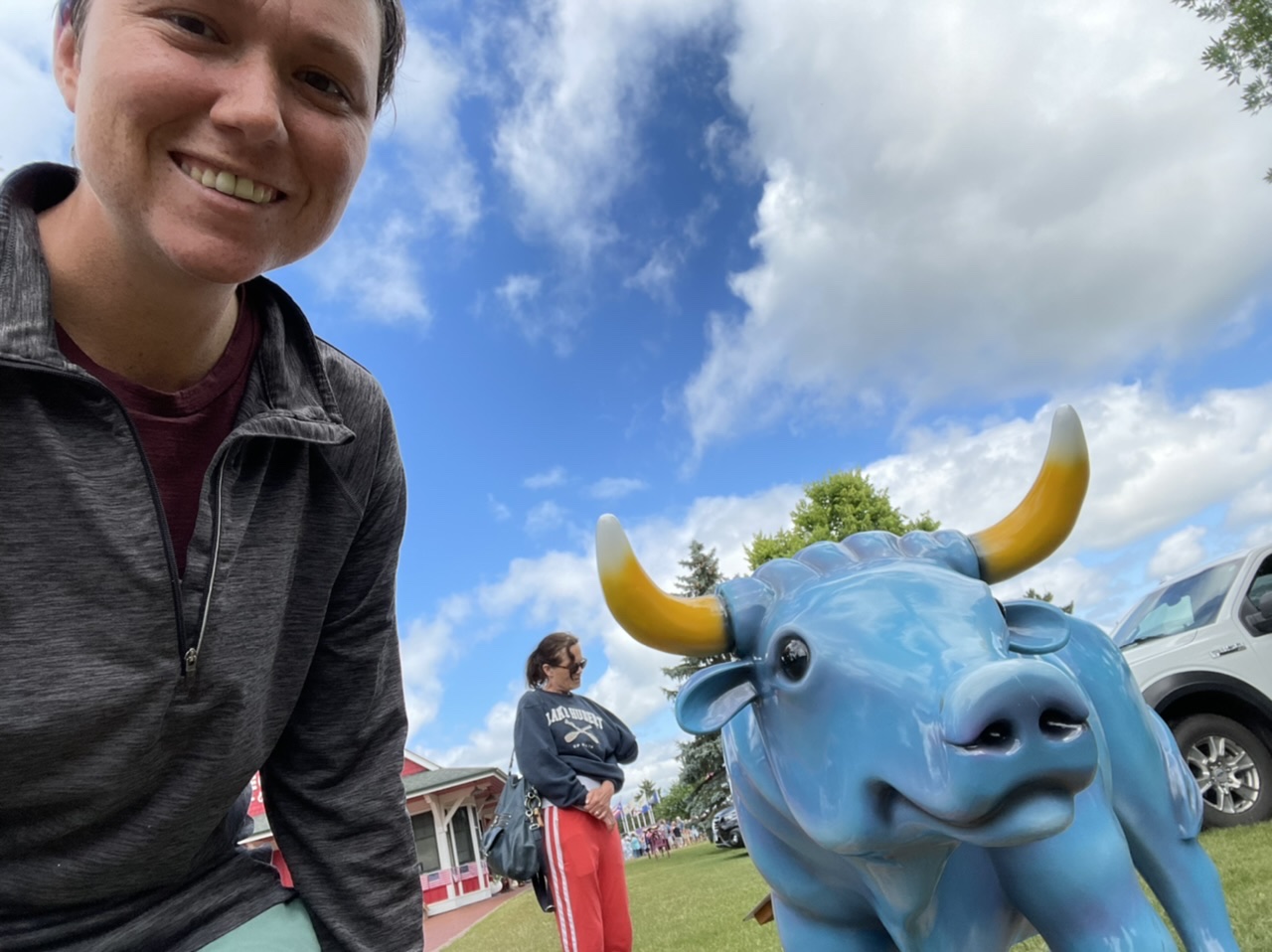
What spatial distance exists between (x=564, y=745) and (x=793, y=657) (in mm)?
3157

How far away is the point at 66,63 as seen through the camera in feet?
4.76

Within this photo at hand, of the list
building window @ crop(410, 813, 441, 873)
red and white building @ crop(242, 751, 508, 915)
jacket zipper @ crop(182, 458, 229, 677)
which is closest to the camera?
jacket zipper @ crop(182, 458, 229, 677)

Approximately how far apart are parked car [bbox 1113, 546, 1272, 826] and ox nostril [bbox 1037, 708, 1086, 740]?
5.93 m

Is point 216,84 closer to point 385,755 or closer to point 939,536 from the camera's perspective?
point 385,755

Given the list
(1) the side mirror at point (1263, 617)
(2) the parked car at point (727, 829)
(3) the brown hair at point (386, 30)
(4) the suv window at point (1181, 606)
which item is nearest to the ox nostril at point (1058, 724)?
(3) the brown hair at point (386, 30)

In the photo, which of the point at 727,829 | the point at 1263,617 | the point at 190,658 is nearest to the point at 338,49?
the point at 190,658

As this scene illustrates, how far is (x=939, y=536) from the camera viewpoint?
8.07ft

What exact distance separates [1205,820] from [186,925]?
7541mm

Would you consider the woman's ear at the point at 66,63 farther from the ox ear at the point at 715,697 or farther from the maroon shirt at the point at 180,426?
the ox ear at the point at 715,697

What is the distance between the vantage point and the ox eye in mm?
2059

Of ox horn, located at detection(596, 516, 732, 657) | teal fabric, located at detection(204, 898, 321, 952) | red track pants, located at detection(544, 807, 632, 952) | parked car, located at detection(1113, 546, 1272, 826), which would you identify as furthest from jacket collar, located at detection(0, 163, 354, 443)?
parked car, located at detection(1113, 546, 1272, 826)

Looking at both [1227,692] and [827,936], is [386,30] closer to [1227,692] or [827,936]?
[827,936]

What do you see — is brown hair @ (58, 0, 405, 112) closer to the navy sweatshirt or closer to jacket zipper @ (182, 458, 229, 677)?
jacket zipper @ (182, 458, 229, 677)

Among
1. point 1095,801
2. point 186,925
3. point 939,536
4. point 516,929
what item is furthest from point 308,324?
point 516,929
